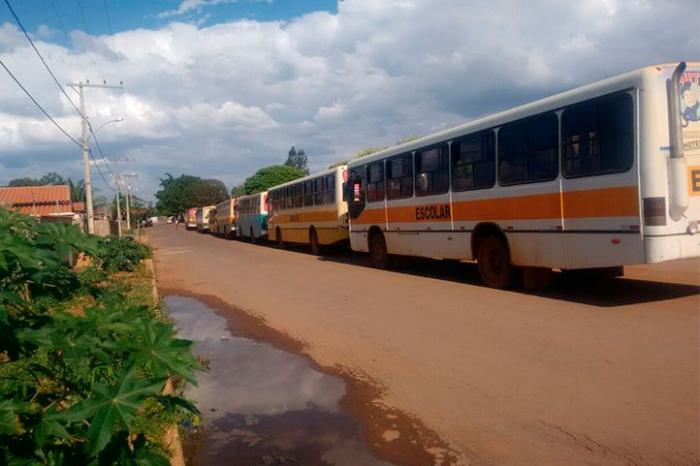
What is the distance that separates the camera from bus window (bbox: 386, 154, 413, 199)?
44.8ft

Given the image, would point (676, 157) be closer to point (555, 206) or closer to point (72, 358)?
point (555, 206)

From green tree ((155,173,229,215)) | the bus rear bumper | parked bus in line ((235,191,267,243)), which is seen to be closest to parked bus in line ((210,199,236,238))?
parked bus in line ((235,191,267,243))

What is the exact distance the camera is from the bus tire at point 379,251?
50.7 feet

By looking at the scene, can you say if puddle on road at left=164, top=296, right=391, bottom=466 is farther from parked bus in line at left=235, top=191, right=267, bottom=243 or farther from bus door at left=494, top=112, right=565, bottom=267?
parked bus in line at left=235, top=191, right=267, bottom=243

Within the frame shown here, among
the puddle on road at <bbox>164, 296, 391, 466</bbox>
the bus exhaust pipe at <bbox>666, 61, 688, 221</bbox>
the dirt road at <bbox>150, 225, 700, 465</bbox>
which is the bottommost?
the puddle on road at <bbox>164, 296, 391, 466</bbox>

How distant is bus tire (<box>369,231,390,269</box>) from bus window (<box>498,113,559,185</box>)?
542 centimetres

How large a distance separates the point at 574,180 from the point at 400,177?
18.7 ft

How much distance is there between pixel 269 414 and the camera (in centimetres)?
506

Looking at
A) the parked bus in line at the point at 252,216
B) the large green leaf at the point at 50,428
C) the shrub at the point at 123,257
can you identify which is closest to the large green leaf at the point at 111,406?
the large green leaf at the point at 50,428

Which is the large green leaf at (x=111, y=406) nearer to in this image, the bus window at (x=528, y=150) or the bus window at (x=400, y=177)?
the bus window at (x=528, y=150)

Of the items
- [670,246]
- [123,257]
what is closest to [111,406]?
[670,246]

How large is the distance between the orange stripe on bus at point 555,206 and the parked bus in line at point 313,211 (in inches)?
Result: 285

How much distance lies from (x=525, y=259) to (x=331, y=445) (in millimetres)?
6486

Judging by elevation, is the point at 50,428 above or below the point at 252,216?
below
